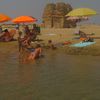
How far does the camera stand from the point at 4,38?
80.0ft

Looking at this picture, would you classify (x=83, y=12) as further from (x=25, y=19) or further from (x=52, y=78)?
(x=52, y=78)

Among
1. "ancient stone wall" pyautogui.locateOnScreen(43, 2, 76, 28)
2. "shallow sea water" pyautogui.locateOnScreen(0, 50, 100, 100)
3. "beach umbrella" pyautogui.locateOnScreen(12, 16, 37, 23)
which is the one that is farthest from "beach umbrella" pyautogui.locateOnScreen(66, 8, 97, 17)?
"ancient stone wall" pyautogui.locateOnScreen(43, 2, 76, 28)

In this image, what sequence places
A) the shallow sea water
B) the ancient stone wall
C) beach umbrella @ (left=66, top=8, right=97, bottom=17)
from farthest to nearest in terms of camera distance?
the ancient stone wall
beach umbrella @ (left=66, top=8, right=97, bottom=17)
the shallow sea water

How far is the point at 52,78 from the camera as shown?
41.2 feet

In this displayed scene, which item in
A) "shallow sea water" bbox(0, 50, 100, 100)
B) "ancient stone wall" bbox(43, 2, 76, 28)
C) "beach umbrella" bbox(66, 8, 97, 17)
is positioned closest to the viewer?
"shallow sea water" bbox(0, 50, 100, 100)

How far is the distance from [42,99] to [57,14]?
32.3m

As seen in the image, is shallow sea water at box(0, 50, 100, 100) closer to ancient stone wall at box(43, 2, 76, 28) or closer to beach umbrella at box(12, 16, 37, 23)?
beach umbrella at box(12, 16, 37, 23)

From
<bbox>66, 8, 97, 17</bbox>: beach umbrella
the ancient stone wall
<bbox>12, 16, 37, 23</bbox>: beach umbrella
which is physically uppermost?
<bbox>66, 8, 97, 17</bbox>: beach umbrella

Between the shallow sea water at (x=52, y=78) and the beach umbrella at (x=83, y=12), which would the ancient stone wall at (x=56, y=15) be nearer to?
the beach umbrella at (x=83, y=12)

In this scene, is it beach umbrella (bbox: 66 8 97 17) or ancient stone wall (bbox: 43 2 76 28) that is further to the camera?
ancient stone wall (bbox: 43 2 76 28)

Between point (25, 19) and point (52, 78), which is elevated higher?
point (25, 19)

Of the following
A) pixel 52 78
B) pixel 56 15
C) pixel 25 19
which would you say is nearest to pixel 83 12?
pixel 25 19

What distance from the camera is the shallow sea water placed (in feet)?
33.3

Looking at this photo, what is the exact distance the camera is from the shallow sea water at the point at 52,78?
33.3 ft
